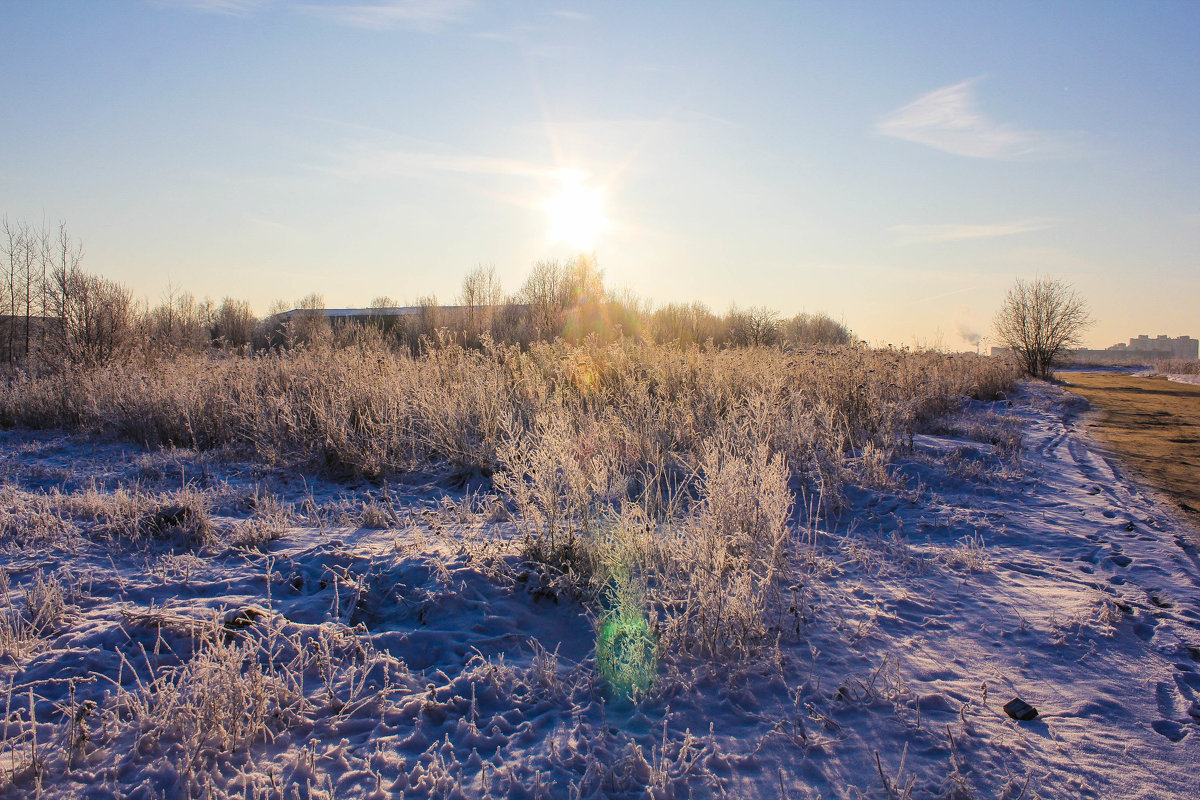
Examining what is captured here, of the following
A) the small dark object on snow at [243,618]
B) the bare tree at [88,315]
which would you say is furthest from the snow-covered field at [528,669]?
the bare tree at [88,315]

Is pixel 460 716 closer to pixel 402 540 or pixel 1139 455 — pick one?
pixel 402 540

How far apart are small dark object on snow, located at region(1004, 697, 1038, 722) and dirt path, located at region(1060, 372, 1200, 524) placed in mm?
3640

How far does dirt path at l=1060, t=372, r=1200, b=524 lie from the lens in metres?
5.76

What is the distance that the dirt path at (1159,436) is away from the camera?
576cm

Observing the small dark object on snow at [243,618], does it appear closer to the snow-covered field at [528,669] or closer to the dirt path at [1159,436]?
the snow-covered field at [528,669]

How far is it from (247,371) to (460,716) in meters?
9.00

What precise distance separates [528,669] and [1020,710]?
1903mm

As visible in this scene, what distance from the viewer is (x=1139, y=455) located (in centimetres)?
724

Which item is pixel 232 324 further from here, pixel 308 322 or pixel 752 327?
pixel 752 327

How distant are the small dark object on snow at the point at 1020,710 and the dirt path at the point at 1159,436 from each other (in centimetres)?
364

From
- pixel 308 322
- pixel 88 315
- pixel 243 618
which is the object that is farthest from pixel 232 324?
pixel 243 618

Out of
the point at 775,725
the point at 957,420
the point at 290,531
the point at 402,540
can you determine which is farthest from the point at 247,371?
the point at 957,420

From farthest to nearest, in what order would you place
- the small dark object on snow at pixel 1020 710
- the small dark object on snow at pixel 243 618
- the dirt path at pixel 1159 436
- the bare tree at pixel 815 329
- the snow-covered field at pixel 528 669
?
the bare tree at pixel 815 329
the dirt path at pixel 1159 436
the small dark object on snow at pixel 243 618
the small dark object on snow at pixel 1020 710
the snow-covered field at pixel 528 669

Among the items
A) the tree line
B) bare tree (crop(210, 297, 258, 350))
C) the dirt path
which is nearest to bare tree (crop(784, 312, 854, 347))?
the tree line
